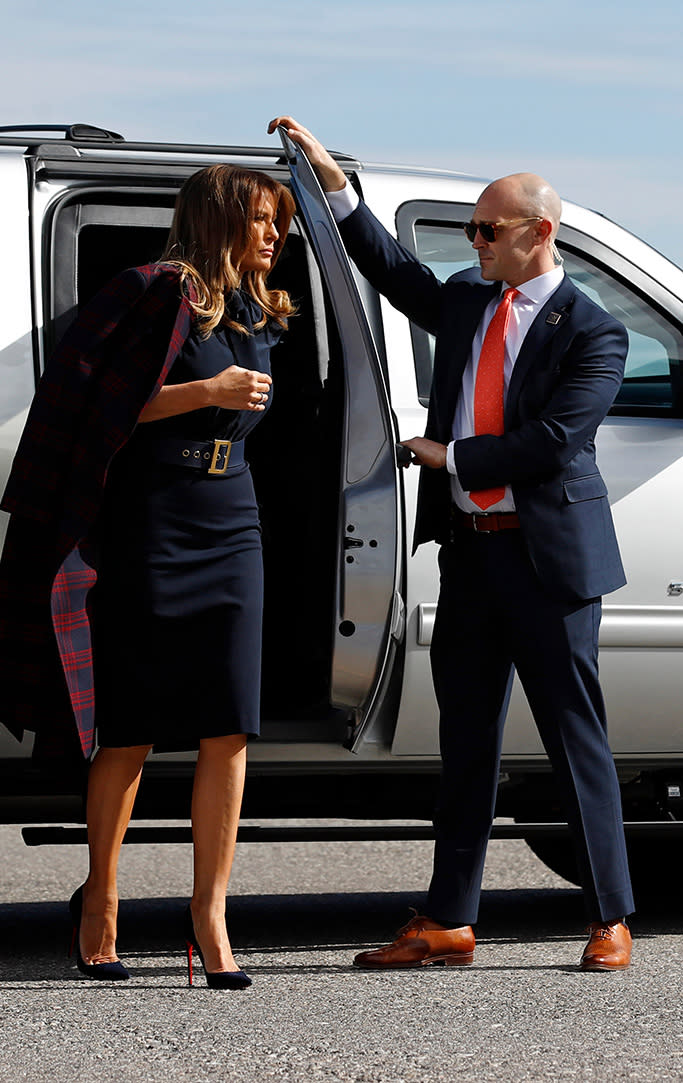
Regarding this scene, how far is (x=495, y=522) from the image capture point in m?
3.98

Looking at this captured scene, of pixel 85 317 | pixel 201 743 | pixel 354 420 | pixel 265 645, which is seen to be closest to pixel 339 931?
pixel 265 645

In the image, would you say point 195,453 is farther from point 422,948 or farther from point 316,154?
point 422,948

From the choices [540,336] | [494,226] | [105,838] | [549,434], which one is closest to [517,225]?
[494,226]

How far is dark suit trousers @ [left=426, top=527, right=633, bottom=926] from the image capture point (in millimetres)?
3961

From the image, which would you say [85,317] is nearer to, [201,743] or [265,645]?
[201,743]

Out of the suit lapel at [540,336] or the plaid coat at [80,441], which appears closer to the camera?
the plaid coat at [80,441]

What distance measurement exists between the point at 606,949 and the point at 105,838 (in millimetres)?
1224

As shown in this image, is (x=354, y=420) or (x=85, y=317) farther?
(x=354, y=420)

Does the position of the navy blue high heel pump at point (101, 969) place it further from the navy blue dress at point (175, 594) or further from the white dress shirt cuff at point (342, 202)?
the white dress shirt cuff at point (342, 202)

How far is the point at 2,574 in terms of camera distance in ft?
12.3

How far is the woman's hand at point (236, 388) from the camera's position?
3.64 m

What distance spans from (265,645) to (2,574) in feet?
3.71

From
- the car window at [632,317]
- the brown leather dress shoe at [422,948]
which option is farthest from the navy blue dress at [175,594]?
the car window at [632,317]

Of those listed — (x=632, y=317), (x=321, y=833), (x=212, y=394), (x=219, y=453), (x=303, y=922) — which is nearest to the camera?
(x=212, y=394)
